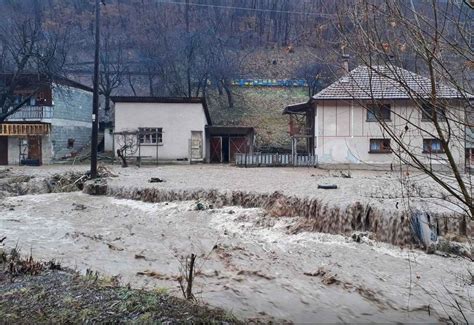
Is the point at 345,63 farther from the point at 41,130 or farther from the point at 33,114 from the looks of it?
the point at 33,114

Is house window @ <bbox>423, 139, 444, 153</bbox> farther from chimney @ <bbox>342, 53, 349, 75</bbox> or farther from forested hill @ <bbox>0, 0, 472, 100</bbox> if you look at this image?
forested hill @ <bbox>0, 0, 472, 100</bbox>

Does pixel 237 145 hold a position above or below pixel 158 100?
below

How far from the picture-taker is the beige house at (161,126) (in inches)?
983

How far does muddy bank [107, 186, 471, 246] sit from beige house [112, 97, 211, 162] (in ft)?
41.3

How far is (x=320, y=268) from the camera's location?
7.40 meters

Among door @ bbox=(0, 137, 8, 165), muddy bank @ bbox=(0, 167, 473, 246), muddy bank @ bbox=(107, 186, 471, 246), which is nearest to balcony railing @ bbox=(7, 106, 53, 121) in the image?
door @ bbox=(0, 137, 8, 165)

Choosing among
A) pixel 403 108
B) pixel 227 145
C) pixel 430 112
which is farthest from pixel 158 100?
pixel 430 112

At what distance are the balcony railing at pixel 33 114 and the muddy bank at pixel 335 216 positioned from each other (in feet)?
53.5

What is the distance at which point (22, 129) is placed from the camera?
24.8 metres

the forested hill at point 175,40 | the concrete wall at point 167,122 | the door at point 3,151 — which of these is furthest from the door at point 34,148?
the forested hill at point 175,40

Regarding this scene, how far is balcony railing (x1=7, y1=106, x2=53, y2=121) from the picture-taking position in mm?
24891

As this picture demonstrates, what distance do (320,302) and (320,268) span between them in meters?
1.63

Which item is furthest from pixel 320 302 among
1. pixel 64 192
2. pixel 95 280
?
pixel 64 192

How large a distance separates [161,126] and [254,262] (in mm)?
19160
